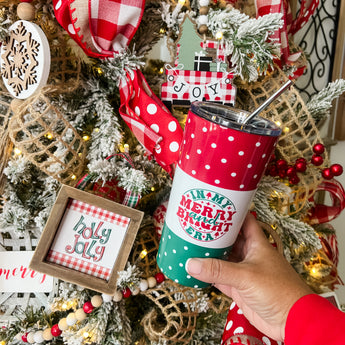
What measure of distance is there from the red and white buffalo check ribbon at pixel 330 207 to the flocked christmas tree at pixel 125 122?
152 millimetres

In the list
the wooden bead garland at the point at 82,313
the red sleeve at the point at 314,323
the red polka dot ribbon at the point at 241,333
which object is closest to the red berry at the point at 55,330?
the wooden bead garland at the point at 82,313

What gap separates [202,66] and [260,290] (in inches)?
18.0

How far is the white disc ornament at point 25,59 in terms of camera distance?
0.57 meters

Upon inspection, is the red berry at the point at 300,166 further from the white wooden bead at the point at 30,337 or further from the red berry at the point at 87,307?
the white wooden bead at the point at 30,337

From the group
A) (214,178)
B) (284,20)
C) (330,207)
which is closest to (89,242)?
(214,178)

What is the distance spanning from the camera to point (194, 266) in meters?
0.52

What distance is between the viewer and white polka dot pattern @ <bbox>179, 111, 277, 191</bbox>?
438 millimetres

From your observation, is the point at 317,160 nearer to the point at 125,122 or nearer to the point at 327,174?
the point at 327,174

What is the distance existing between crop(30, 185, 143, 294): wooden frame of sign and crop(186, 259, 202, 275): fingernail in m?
0.19

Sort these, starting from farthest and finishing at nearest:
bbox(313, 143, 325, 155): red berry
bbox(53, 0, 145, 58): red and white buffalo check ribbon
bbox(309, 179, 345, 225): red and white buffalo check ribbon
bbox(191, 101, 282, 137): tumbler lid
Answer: bbox(309, 179, 345, 225): red and white buffalo check ribbon → bbox(313, 143, 325, 155): red berry → bbox(53, 0, 145, 58): red and white buffalo check ribbon → bbox(191, 101, 282, 137): tumbler lid

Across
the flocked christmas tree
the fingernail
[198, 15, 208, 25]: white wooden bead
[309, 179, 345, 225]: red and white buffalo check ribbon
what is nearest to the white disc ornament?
the flocked christmas tree

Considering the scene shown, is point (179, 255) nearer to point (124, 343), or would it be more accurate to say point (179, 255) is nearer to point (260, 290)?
point (260, 290)

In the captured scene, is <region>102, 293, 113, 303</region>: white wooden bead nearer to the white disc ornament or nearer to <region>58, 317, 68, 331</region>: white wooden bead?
<region>58, 317, 68, 331</region>: white wooden bead

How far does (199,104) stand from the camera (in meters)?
0.49
